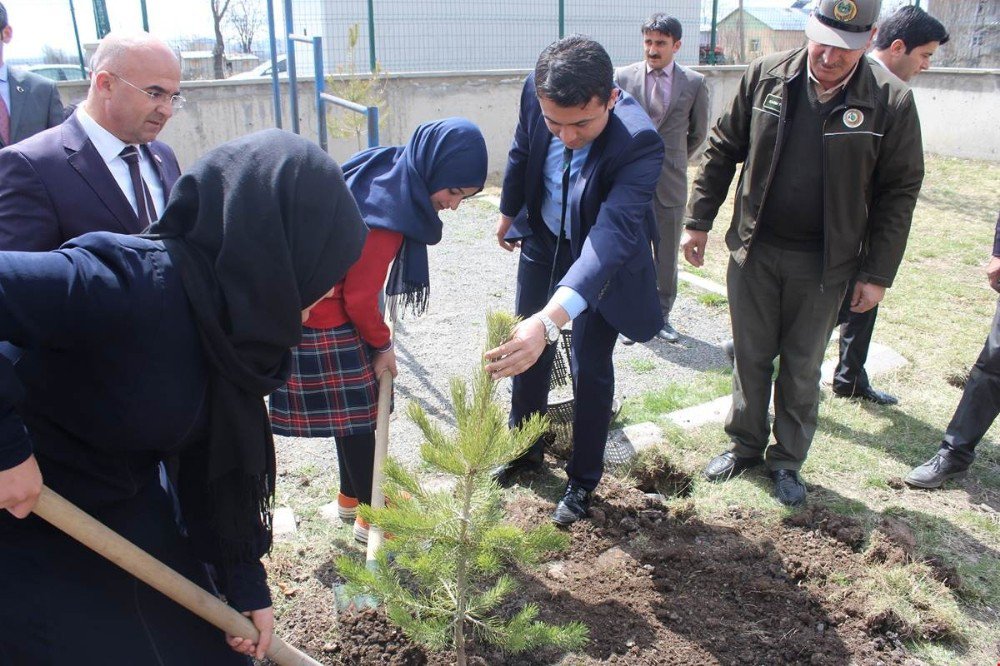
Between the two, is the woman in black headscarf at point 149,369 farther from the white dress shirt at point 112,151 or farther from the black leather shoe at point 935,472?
the black leather shoe at point 935,472

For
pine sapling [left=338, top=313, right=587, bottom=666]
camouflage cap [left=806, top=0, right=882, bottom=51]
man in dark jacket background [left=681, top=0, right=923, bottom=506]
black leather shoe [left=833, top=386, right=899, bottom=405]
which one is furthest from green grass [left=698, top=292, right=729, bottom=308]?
pine sapling [left=338, top=313, right=587, bottom=666]

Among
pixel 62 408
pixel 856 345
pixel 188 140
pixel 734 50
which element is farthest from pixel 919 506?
pixel 734 50

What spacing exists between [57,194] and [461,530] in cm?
149

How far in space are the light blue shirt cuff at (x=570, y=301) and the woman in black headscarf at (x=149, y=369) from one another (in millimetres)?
939

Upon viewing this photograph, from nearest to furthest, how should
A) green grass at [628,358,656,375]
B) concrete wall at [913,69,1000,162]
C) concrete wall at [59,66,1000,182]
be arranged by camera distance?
green grass at [628,358,656,375] < concrete wall at [59,66,1000,182] < concrete wall at [913,69,1000,162]

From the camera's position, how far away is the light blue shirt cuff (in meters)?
2.51

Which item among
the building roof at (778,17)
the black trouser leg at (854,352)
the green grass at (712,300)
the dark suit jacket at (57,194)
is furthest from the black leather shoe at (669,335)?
the building roof at (778,17)

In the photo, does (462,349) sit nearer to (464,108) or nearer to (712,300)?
(712,300)

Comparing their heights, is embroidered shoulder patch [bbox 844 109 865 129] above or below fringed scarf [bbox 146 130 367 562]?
above

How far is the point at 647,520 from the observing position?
322 cm

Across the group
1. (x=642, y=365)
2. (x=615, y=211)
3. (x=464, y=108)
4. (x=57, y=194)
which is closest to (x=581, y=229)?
(x=615, y=211)

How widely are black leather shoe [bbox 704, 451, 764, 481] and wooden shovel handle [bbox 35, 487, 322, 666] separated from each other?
2255 mm

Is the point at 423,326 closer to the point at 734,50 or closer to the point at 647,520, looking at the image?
the point at 647,520

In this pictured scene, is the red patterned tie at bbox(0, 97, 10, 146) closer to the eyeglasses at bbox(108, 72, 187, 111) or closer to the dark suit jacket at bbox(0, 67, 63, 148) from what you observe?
the dark suit jacket at bbox(0, 67, 63, 148)
